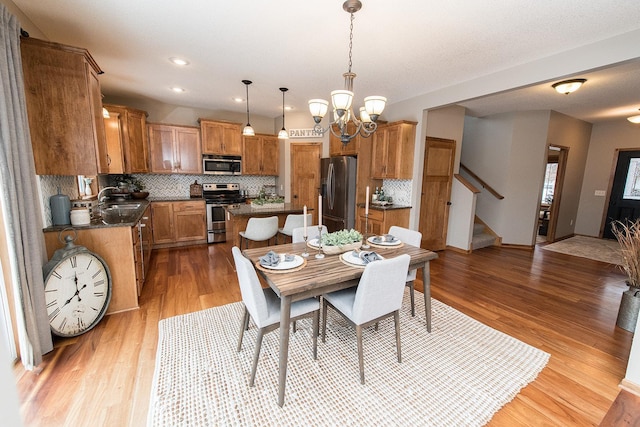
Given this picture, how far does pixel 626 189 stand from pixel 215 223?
8.62m

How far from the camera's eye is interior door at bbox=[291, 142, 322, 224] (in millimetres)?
5555

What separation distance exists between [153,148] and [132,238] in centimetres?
277

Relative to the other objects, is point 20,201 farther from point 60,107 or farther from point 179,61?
point 179,61

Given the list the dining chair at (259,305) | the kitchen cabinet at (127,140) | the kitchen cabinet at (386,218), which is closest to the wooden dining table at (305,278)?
the dining chair at (259,305)

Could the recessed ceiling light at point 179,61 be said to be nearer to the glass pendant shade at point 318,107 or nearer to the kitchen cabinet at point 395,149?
the glass pendant shade at point 318,107

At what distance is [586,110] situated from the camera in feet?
16.1

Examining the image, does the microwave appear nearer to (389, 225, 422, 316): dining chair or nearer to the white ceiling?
the white ceiling

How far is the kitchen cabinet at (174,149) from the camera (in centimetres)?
476

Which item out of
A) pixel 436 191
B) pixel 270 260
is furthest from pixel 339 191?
pixel 270 260

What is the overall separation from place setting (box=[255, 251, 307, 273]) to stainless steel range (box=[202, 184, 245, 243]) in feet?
11.3

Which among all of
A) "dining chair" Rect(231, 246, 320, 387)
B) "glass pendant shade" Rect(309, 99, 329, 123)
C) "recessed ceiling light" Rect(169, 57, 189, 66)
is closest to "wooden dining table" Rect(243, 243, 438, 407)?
"dining chair" Rect(231, 246, 320, 387)

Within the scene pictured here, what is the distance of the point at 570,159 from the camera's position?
18.7ft

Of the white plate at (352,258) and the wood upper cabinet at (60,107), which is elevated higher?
the wood upper cabinet at (60,107)

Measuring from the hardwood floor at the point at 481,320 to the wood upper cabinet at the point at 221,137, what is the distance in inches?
83.2
